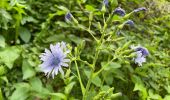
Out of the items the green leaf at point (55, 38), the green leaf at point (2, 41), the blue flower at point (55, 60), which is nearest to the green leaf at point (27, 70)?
the green leaf at point (2, 41)

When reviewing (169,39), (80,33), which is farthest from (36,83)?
(169,39)

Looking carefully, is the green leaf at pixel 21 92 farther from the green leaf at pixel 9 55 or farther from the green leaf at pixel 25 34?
the green leaf at pixel 25 34

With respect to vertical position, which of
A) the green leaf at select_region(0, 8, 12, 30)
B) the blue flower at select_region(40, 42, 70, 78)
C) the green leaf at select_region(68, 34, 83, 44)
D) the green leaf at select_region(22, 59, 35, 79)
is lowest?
the green leaf at select_region(22, 59, 35, 79)

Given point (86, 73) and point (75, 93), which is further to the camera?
point (75, 93)

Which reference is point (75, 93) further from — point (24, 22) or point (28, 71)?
point (24, 22)

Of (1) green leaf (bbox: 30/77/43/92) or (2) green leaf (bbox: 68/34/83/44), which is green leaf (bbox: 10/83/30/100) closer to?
(1) green leaf (bbox: 30/77/43/92)

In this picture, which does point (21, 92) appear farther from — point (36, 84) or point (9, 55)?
point (9, 55)

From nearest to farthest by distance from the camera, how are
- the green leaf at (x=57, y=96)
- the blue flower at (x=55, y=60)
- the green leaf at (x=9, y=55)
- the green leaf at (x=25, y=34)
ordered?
the blue flower at (x=55, y=60)
the green leaf at (x=57, y=96)
the green leaf at (x=9, y=55)
the green leaf at (x=25, y=34)

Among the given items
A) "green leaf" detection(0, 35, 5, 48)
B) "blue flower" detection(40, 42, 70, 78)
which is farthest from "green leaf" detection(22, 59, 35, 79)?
"blue flower" detection(40, 42, 70, 78)
